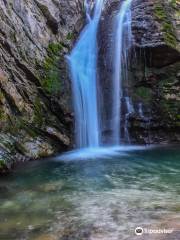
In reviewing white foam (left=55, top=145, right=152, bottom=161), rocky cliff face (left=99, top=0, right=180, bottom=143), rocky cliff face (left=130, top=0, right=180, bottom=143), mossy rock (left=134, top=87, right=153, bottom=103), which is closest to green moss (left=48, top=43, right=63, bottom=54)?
rocky cliff face (left=99, top=0, right=180, bottom=143)

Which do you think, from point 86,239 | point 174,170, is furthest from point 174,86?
point 86,239

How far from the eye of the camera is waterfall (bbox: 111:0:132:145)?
1451 cm

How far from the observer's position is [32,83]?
12.6 meters

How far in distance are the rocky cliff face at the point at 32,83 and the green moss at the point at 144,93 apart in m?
2.96

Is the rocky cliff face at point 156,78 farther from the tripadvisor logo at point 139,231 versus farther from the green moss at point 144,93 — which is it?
the tripadvisor logo at point 139,231

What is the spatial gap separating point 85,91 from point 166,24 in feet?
13.6

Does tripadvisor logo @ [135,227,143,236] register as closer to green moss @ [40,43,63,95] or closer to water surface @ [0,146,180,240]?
water surface @ [0,146,180,240]

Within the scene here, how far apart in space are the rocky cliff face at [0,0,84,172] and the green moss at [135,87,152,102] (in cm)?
296

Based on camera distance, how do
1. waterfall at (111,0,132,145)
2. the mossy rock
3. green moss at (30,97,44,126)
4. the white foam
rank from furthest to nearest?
the mossy rock
waterfall at (111,0,132,145)
green moss at (30,97,44,126)
the white foam

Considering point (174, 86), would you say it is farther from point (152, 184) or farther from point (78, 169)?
point (152, 184)

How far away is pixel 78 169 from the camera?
1006cm

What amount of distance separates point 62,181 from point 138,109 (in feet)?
22.1

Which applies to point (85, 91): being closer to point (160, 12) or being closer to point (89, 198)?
point (160, 12)

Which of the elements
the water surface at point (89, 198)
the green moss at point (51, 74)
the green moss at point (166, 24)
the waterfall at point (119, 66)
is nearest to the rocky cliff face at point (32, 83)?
the green moss at point (51, 74)
